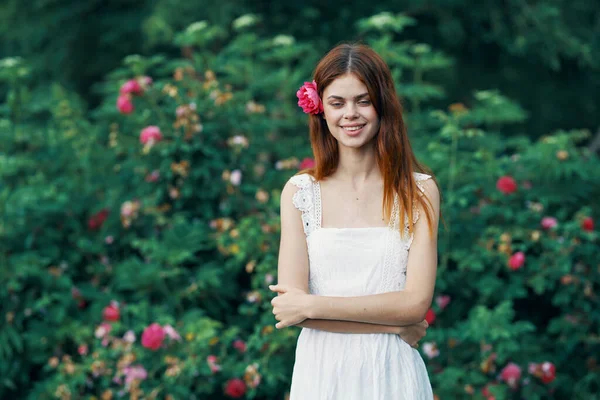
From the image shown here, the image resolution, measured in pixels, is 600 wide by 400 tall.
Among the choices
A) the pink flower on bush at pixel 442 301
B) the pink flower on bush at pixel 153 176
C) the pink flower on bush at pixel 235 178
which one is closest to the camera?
the pink flower on bush at pixel 442 301

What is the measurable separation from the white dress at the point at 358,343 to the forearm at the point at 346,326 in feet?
0.07

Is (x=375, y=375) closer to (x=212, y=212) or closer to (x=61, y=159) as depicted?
(x=212, y=212)

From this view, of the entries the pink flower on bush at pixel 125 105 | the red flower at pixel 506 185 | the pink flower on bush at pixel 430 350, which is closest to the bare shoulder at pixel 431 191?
the pink flower on bush at pixel 430 350

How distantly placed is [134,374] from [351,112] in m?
Result: 2.31

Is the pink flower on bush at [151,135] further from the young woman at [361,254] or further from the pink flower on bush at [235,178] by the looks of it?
the young woman at [361,254]

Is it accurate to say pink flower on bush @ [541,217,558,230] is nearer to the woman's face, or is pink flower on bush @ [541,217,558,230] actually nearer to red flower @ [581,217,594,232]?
red flower @ [581,217,594,232]

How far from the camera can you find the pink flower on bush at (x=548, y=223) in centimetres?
470

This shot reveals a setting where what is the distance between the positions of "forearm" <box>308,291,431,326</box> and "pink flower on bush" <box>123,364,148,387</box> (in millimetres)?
2081

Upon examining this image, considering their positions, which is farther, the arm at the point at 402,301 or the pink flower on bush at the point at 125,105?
the pink flower on bush at the point at 125,105

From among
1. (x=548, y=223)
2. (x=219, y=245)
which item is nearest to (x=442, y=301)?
(x=548, y=223)

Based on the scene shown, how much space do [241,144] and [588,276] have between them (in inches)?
78.3

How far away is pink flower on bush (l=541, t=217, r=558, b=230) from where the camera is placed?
470cm

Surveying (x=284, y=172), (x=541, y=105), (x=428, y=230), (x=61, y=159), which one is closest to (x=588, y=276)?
(x=284, y=172)

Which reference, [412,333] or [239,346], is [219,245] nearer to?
[239,346]
